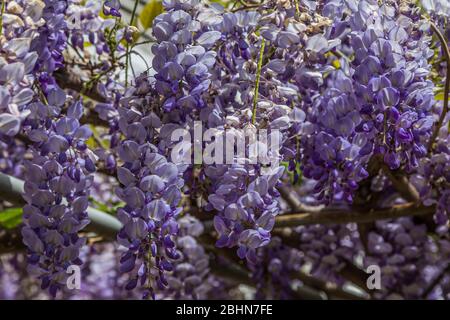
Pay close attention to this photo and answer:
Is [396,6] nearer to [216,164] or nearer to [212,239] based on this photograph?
[216,164]

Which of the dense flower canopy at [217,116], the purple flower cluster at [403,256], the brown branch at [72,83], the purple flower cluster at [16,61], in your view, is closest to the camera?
the purple flower cluster at [16,61]

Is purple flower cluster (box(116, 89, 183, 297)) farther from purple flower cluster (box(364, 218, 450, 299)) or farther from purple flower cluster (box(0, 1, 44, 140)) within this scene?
purple flower cluster (box(364, 218, 450, 299))

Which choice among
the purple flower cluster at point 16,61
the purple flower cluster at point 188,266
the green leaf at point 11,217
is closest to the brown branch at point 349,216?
the purple flower cluster at point 188,266

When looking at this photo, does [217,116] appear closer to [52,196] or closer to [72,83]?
[52,196]

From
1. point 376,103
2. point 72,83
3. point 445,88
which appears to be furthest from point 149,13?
point 376,103

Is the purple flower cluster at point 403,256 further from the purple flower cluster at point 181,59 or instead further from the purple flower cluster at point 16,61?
the purple flower cluster at point 16,61
